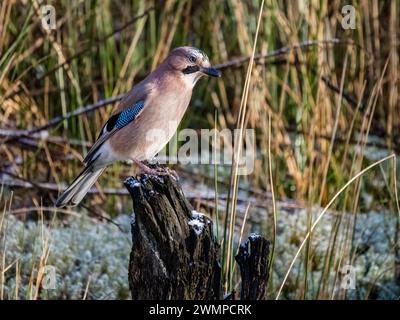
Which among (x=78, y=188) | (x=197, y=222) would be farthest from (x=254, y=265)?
(x=78, y=188)

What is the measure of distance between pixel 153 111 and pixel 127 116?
0.18 metres

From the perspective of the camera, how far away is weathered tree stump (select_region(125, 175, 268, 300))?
3420mm

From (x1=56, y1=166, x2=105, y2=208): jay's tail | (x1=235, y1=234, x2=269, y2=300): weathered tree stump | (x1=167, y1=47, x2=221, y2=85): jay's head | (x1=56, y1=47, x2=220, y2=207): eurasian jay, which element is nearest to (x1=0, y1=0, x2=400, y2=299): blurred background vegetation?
(x1=56, y1=166, x2=105, y2=208): jay's tail

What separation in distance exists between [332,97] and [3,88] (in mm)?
2425

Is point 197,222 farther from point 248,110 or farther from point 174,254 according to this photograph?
point 248,110

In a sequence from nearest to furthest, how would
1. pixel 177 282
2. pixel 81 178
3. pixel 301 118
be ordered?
pixel 177 282 < pixel 81 178 < pixel 301 118

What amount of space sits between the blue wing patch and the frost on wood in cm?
105

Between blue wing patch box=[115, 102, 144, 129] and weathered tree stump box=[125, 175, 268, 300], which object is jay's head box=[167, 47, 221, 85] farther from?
weathered tree stump box=[125, 175, 268, 300]

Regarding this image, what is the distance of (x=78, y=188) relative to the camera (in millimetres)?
4645

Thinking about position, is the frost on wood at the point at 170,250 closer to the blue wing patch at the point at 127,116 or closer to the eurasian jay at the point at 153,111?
the eurasian jay at the point at 153,111
